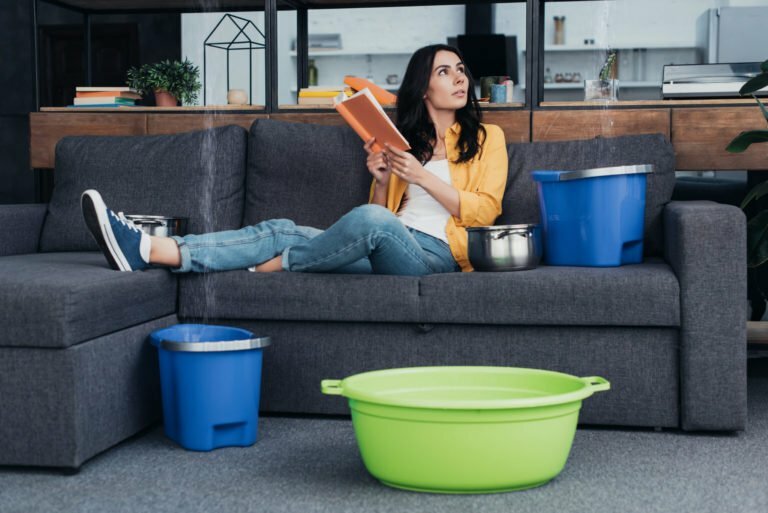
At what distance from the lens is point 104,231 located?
8.50ft

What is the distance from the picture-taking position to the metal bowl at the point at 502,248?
2631 mm

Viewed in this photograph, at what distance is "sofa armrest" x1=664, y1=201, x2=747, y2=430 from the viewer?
2.48 m

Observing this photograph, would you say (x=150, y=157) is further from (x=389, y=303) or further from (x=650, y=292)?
(x=650, y=292)

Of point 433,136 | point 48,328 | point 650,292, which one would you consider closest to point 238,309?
point 48,328

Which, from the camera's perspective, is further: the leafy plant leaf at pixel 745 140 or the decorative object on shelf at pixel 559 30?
the decorative object on shelf at pixel 559 30

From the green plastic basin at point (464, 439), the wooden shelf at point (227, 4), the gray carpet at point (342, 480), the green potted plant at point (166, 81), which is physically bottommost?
the gray carpet at point (342, 480)

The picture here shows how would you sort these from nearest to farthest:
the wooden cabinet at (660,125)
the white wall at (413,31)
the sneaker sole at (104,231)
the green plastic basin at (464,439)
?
the green plastic basin at (464,439) → the sneaker sole at (104,231) → the wooden cabinet at (660,125) → the white wall at (413,31)

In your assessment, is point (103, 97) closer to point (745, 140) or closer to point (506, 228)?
point (506, 228)

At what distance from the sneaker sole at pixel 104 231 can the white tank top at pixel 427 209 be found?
0.85 metres

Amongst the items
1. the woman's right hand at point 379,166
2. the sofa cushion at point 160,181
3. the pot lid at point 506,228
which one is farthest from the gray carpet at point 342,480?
the sofa cushion at point 160,181

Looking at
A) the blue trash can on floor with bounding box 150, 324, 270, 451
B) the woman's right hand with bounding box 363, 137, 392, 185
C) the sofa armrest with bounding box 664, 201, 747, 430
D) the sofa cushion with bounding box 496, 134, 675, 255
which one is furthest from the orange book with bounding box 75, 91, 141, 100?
the sofa armrest with bounding box 664, 201, 747, 430

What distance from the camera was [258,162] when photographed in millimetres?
3320

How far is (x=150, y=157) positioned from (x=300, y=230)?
802 millimetres

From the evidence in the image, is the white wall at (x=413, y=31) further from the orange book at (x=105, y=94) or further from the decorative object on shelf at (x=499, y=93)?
the decorative object on shelf at (x=499, y=93)
